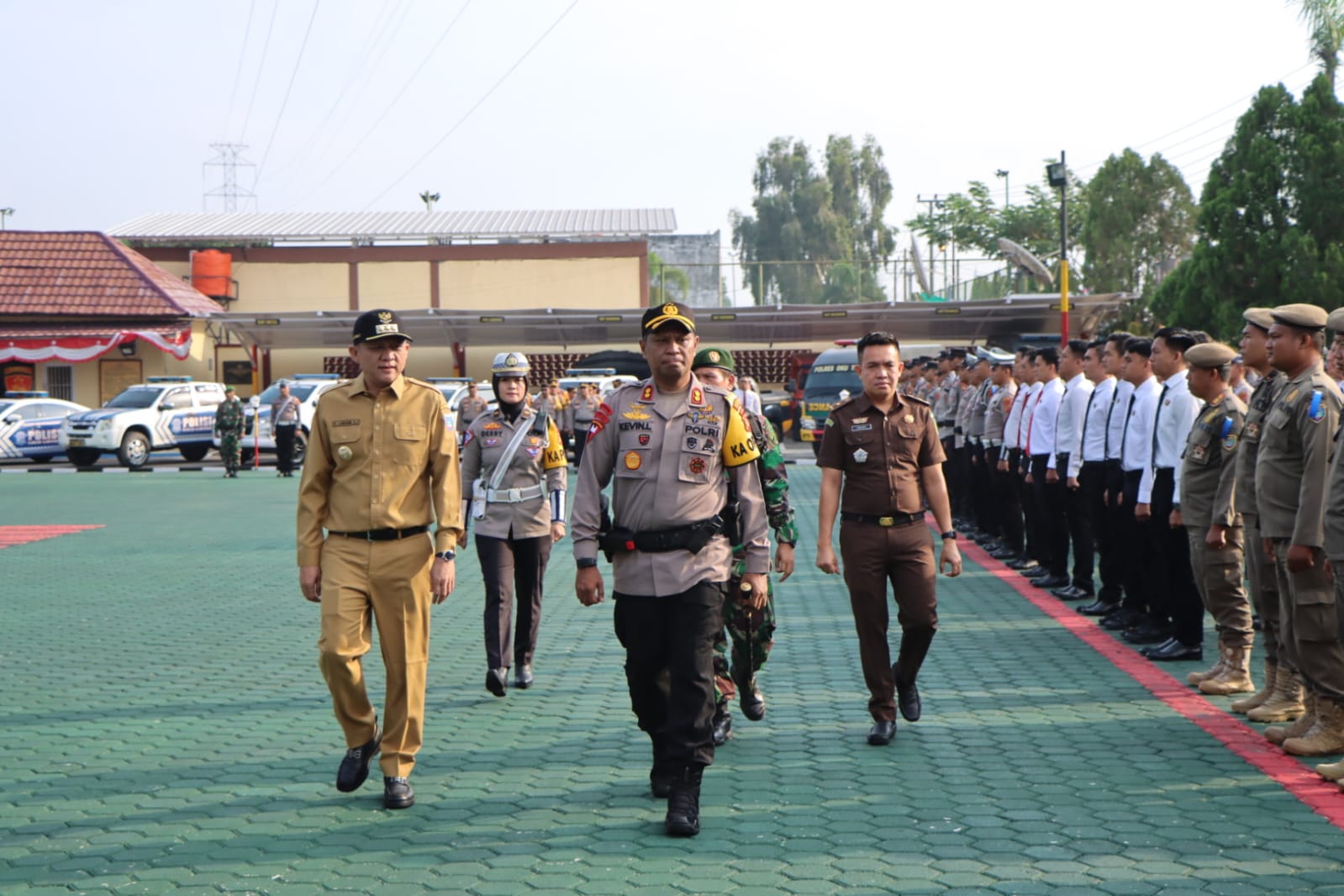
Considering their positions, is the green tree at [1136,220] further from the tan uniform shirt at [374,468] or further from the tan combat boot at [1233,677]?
the tan uniform shirt at [374,468]

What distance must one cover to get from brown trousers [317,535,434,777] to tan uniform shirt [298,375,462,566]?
0.10 m

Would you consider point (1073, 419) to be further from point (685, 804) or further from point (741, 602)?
point (685, 804)

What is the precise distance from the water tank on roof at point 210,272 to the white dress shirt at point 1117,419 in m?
43.5

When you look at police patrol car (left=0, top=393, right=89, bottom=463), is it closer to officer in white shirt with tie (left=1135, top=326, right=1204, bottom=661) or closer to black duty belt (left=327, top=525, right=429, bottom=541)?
officer in white shirt with tie (left=1135, top=326, right=1204, bottom=661)

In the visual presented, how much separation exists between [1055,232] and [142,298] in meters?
36.1

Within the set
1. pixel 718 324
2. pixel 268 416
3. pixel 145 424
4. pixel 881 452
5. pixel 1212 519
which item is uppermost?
pixel 718 324

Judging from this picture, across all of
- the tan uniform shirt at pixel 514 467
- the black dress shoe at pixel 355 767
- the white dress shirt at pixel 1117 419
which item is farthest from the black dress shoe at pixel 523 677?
the white dress shirt at pixel 1117 419

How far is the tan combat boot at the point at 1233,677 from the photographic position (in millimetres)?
7801

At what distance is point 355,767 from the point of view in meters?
5.92

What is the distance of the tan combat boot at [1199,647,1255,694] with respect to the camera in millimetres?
7801

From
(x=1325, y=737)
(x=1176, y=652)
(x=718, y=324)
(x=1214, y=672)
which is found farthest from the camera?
(x=718, y=324)

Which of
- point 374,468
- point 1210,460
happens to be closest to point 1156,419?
point 1210,460

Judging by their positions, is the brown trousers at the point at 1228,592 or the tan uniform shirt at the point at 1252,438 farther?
the brown trousers at the point at 1228,592

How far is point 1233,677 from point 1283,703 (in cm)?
69
